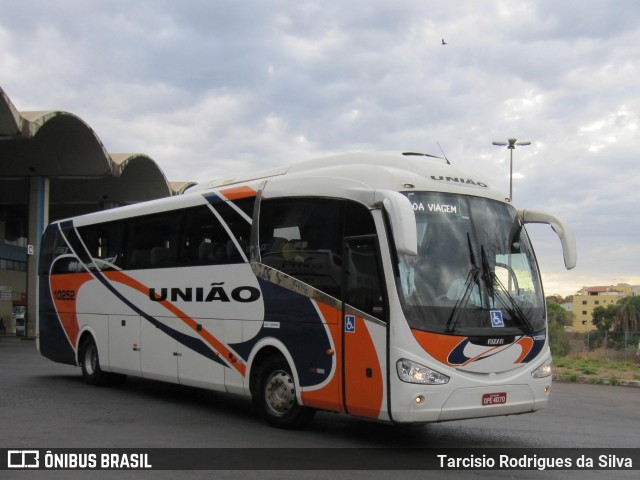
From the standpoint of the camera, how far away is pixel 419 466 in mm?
7910

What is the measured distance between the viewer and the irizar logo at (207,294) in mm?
10828

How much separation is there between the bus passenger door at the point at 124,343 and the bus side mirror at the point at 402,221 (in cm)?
682

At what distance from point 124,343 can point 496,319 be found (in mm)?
7669

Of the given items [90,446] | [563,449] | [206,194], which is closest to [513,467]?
[563,449]

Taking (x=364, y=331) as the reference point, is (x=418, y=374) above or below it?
below

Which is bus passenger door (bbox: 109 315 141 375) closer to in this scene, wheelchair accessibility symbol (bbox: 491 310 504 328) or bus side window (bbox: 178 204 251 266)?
bus side window (bbox: 178 204 251 266)

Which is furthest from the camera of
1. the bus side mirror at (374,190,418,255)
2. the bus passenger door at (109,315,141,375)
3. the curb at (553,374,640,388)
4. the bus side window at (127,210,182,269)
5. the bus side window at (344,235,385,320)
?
the curb at (553,374,640,388)

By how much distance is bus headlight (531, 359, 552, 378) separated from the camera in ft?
29.8

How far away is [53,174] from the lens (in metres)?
41.8

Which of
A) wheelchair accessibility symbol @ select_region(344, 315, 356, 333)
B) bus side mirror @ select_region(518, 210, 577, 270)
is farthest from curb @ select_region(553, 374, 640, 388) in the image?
wheelchair accessibility symbol @ select_region(344, 315, 356, 333)

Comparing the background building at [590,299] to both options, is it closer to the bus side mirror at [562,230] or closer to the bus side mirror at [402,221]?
the bus side mirror at [562,230]

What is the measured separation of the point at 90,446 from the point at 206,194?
459cm

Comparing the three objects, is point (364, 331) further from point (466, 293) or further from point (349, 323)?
point (466, 293)

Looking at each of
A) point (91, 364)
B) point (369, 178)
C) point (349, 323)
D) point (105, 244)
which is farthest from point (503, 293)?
point (91, 364)
